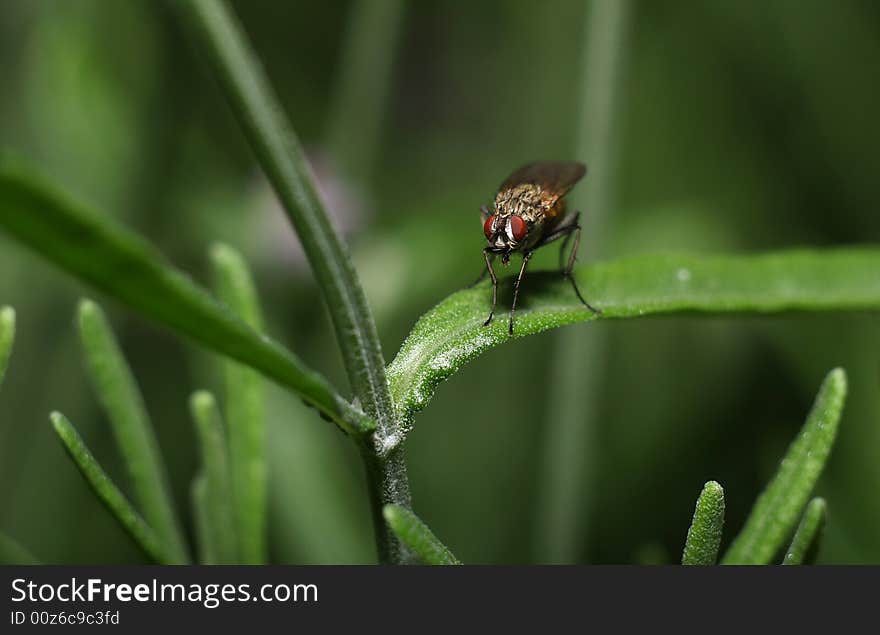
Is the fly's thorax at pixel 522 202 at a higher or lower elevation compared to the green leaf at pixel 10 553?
higher

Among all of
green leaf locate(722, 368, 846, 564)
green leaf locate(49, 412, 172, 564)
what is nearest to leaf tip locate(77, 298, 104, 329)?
green leaf locate(49, 412, 172, 564)

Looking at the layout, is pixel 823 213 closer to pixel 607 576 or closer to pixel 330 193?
pixel 330 193

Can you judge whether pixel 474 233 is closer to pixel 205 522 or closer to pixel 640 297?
pixel 640 297

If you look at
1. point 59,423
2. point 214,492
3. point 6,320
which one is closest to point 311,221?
point 59,423

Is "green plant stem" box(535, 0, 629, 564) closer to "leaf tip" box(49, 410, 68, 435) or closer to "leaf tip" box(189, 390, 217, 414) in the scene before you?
"leaf tip" box(189, 390, 217, 414)

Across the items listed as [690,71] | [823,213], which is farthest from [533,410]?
[690,71]

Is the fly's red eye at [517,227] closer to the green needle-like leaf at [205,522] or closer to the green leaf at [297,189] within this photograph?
the green needle-like leaf at [205,522]

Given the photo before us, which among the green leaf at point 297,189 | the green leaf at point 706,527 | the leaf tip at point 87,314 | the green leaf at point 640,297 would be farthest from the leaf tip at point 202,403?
the green leaf at point 706,527
